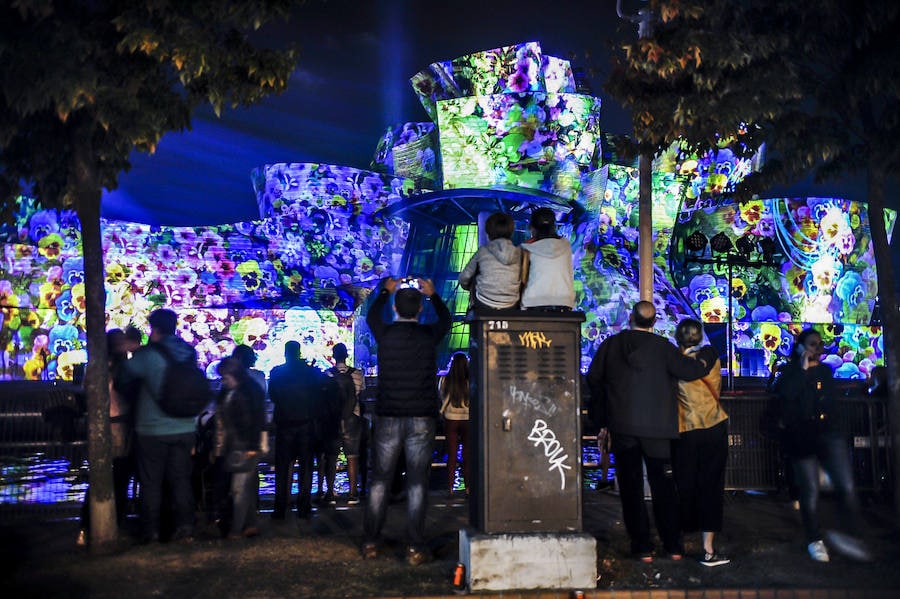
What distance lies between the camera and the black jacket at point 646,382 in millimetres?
6121

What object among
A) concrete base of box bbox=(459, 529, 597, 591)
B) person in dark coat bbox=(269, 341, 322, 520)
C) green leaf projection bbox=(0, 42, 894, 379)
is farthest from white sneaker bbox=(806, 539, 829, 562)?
green leaf projection bbox=(0, 42, 894, 379)

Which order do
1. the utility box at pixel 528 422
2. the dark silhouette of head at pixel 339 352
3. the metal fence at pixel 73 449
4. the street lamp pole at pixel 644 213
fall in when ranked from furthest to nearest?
the street lamp pole at pixel 644 213, the dark silhouette of head at pixel 339 352, the metal fence at pixel 73 449, the utility box at pixel 528 422

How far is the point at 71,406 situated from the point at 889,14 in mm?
8416

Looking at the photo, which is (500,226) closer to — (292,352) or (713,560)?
(713,560)

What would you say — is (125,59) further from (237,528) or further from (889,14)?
(889,14)

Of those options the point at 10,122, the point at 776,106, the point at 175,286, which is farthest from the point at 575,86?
the point at 10,122

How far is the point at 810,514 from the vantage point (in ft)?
20.9

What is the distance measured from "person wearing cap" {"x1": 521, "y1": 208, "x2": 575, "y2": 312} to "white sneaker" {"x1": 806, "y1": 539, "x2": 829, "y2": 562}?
2.72 meters

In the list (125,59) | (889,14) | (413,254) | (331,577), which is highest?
(413,254)

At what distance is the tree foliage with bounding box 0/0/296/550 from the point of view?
571 centimetres

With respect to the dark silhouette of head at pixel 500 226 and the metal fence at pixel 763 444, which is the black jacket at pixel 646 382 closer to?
the dark silhouette of head at pixel 500 226

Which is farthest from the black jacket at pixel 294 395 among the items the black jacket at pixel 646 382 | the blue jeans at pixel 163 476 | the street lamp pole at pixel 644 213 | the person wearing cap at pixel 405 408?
the street lamp pole at pixel 644 213

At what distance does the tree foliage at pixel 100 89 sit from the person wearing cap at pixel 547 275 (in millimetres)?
2754

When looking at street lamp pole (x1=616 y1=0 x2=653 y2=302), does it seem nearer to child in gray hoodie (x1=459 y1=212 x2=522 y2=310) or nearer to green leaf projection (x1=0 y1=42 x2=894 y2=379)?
child in gray hoodie (x1=459 y1=212 x2=522 y2=310)
